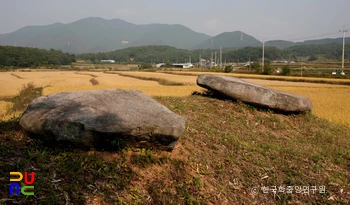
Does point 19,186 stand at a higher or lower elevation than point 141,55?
lower

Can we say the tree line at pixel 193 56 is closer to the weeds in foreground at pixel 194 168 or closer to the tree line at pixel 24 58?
the tree line at pixel 24 58

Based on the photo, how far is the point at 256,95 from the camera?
880 cm

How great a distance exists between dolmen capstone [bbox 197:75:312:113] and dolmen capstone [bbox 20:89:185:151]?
4.23 meters

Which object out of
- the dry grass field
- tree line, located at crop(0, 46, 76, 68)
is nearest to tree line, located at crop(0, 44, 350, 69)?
tree line, located at crop(0, 46, 76, 68)

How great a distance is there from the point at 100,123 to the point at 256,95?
229 inches

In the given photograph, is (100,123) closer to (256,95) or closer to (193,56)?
(256,95)

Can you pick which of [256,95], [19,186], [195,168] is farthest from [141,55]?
[19,186]

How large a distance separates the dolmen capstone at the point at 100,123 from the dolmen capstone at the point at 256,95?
4226 millimetres

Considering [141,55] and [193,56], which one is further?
[193,56]

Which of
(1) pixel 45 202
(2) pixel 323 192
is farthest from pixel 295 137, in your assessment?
(1) pixel 45 202

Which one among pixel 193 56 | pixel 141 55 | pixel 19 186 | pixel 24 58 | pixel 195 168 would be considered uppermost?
pixel 141 55

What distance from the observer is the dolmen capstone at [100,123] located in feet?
13.9

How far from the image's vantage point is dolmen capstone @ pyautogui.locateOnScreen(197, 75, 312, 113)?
880 cm

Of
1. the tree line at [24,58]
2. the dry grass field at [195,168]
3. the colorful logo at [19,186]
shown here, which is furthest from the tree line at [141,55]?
the colorful logo at [19,186]
